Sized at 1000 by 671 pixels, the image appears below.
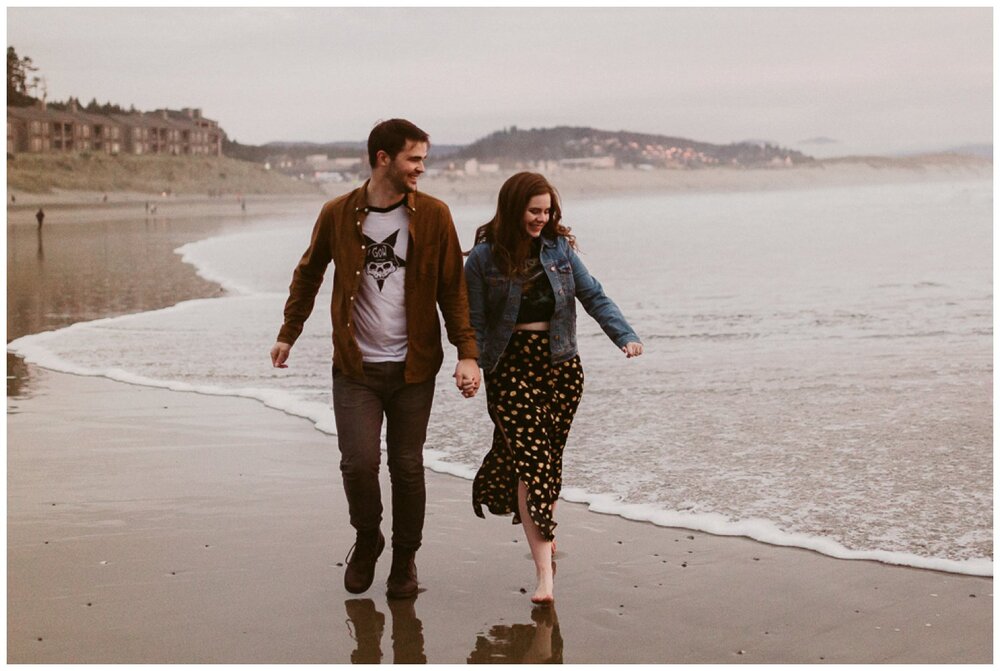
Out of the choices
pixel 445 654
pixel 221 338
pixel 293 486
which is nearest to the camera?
pixel 445 654

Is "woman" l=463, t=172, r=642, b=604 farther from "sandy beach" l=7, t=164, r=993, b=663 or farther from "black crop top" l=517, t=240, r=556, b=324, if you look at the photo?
"sandy beach" l=7, t=164, r=993, b=663

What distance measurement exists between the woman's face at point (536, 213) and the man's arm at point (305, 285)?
69 cm

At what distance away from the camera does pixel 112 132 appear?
86812 mm

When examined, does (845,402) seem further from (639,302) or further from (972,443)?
(639,302)

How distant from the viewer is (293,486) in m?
5.83

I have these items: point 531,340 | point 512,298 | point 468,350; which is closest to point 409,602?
point 468,350

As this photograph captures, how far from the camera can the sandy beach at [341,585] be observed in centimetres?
378

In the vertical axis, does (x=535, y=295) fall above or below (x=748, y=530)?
above

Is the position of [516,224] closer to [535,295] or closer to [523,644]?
[535,295]

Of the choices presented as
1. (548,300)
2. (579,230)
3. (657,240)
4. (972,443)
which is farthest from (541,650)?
(579,230)

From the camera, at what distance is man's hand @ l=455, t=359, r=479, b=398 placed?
4.14m

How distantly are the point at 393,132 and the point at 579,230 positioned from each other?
46.5 meters

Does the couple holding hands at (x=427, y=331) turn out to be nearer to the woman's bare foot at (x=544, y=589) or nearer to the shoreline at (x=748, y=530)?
the woman's bare foot at (x=544, y=589)

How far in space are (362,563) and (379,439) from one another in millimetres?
461
